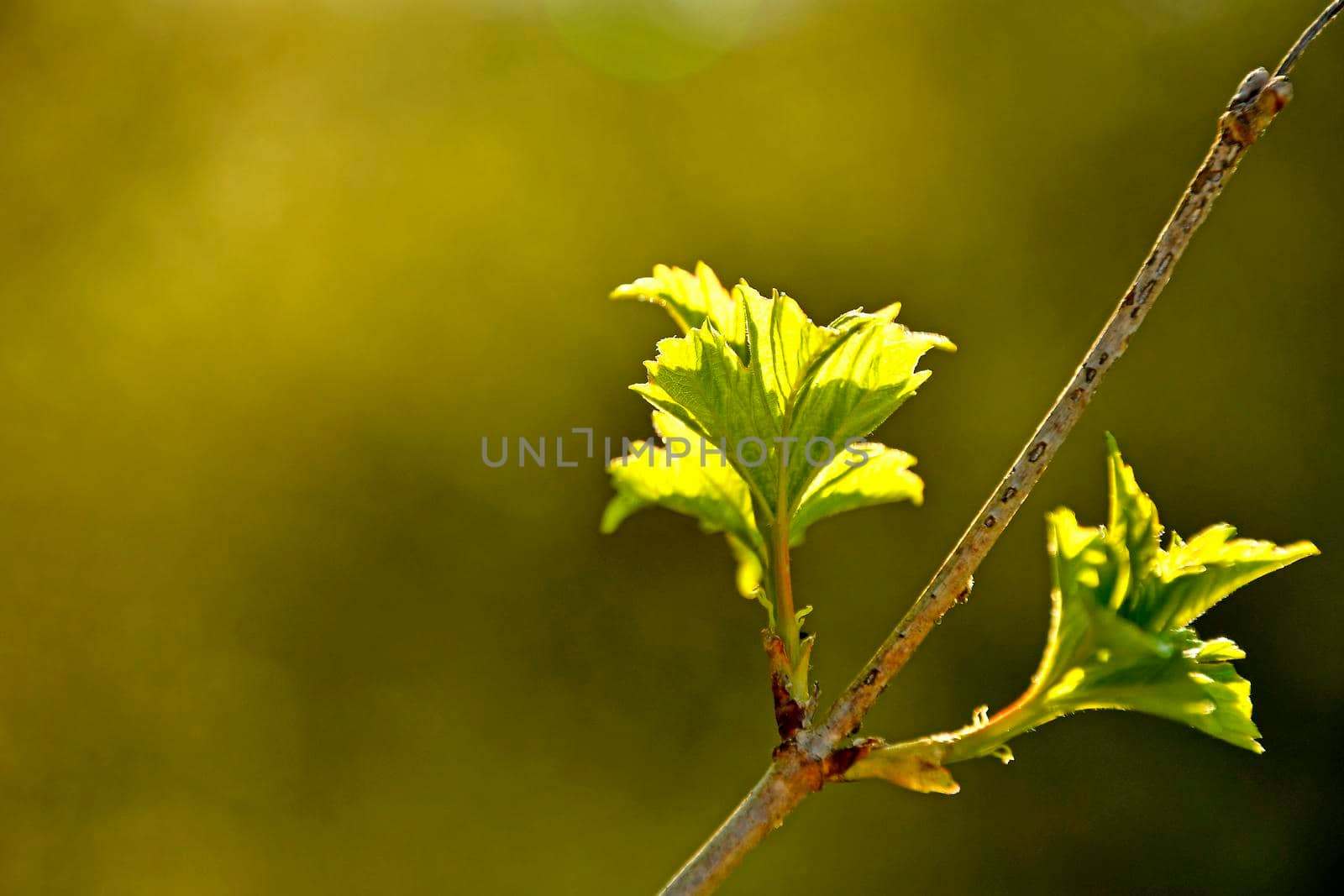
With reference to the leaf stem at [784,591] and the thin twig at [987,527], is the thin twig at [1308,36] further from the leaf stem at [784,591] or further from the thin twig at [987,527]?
the leaf stem at [784,591]

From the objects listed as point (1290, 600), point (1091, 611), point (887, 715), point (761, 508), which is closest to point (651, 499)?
point (761, 508)

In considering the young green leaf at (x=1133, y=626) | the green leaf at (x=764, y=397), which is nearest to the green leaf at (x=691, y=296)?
the green leaf at (x=764, y=397)

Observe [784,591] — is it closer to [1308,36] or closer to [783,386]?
[783,386]

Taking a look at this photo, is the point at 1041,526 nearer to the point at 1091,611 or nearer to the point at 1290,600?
the point at 1290,600

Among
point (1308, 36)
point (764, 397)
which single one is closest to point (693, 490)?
point (764, 397)

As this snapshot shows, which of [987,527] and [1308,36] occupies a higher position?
[1308,36]
